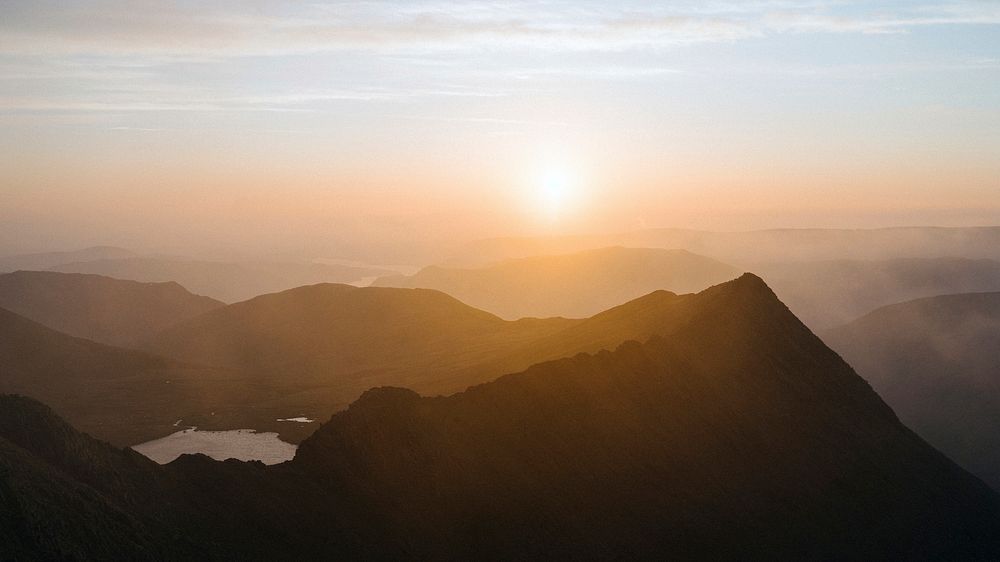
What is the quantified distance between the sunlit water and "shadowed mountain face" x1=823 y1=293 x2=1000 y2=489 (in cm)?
8252

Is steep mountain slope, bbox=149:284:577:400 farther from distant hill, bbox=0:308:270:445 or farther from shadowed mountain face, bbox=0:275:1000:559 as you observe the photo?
shadowed mountain face, bbox=0:275:1000:559

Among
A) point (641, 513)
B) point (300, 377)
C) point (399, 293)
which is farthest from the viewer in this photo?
point (399, 293)

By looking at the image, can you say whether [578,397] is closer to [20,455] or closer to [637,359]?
[637,359]

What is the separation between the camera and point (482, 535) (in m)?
44.0

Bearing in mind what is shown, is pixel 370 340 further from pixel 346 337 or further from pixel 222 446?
pixel 222 446

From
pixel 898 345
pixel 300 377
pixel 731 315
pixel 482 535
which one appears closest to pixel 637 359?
pixel 731 315

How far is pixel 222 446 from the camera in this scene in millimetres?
90312

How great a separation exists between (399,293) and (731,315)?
365 ft

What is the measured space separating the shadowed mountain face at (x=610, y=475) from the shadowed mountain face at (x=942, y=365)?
46.6m

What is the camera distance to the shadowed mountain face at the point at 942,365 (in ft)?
360

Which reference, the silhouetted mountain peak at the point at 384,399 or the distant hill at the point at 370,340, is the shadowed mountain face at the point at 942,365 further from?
the silhouetted mountain peak at the point at 384,399

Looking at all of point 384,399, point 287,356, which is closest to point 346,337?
point 287,356

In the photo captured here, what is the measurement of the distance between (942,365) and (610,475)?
355 ft

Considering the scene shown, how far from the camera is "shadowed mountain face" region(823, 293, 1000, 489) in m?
110
